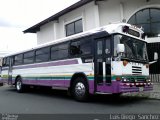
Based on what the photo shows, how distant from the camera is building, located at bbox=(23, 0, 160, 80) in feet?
55.3

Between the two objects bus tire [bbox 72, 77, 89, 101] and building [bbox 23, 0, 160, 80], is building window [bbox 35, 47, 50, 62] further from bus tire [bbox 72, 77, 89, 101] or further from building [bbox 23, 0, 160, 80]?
building [bbox 23, 0, 160, 80]

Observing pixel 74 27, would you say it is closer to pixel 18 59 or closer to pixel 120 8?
pixel 120 8

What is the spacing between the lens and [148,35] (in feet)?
55.5

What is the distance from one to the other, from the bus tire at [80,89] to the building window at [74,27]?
11.0 meters

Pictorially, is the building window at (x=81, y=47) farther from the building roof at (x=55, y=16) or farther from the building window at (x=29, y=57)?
the building roof at (x=55, y=16)

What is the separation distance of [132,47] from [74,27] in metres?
12.7

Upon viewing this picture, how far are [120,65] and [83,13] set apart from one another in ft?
41.5

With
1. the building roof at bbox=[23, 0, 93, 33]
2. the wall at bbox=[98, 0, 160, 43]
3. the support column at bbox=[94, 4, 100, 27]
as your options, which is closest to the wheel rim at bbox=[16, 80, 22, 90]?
the support column at bbox=[94, 4, 100, 27]

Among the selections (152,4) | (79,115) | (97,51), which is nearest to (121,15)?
(152,4)

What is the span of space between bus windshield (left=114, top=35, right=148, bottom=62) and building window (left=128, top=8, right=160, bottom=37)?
672 cm

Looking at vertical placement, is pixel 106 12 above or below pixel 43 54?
above

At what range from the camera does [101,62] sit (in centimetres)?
956

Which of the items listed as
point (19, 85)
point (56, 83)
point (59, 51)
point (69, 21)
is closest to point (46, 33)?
point (69, 21)

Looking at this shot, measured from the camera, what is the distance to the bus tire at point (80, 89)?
10.1 metres
